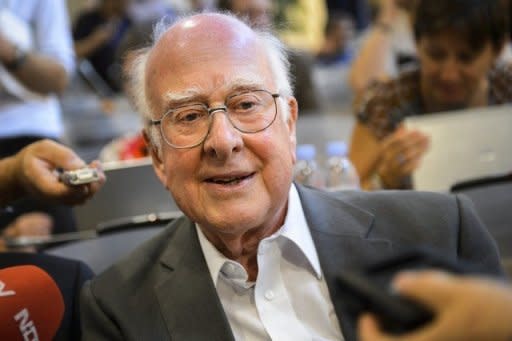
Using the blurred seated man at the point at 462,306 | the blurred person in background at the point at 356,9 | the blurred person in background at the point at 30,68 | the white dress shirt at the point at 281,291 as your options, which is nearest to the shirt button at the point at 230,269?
the white dress shirt at the point at 281,291

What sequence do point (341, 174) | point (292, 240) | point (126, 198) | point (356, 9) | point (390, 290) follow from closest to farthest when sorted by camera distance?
point (390, 290)
point (292, 240)
point (126, 198)
point (341, 174)
point (356, 9)

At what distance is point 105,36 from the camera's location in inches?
225

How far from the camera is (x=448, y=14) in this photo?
2502 millimetres

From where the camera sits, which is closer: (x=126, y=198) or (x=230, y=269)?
(x=230, y=269)

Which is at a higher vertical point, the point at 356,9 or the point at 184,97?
the point at 184,97

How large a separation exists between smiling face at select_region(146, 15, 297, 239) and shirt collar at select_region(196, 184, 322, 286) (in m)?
0.03

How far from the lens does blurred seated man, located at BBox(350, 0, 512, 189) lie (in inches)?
96.5

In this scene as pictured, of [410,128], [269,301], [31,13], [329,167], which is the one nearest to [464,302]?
[269,301]

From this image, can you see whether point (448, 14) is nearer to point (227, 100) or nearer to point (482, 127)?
point (482, 127)

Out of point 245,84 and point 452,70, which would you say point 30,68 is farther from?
point 452,70

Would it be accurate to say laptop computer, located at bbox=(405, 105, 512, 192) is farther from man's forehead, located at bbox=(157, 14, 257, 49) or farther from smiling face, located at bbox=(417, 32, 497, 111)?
man's forehead, located at bbox=(157, 14, 257, 49)

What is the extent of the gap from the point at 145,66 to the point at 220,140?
29cm

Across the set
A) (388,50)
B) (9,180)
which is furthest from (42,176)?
(388,50)

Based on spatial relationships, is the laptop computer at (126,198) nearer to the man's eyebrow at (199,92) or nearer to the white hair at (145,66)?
the white hair at (145,66)
